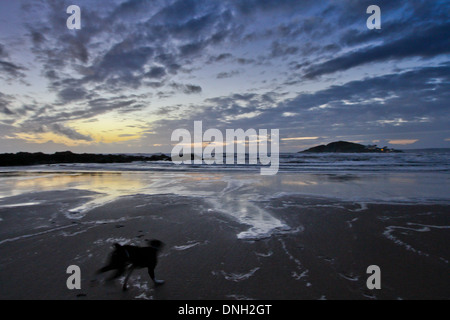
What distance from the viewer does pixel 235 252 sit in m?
4.01

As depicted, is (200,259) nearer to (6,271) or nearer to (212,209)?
(6,271)

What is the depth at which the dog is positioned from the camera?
109 inches

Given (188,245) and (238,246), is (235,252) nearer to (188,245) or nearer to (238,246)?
(238,246)

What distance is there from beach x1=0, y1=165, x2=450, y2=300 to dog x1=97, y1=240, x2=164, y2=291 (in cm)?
23

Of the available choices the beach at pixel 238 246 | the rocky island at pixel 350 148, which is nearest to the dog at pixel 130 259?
the beach at pixel 238 246

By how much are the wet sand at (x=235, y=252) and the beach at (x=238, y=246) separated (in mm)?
18

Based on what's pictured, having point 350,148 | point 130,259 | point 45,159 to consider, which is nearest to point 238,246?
point 130,259

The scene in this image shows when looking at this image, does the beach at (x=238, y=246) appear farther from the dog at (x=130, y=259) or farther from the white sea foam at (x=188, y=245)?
the dog at (x=130, y=259)

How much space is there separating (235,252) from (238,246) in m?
0.26

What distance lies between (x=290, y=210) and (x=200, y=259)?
3898 millimetres

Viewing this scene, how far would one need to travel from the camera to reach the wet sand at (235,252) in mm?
2887

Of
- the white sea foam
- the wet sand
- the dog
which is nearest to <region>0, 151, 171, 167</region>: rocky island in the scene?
the wet sand
